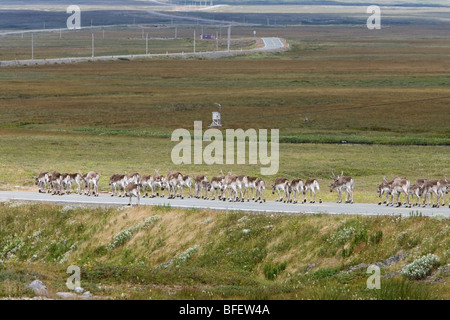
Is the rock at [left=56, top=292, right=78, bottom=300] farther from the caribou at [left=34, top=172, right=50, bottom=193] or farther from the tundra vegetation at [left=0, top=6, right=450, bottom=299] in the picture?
the caribou at [left=34, top=172, right=50, bottom=193]

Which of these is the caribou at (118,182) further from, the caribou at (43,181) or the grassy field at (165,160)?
the caribou at (43,181)

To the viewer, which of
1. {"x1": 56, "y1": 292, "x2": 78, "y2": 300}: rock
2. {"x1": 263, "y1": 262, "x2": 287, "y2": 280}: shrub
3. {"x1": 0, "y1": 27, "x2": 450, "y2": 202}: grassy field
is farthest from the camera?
{"x1": 0, "y1": 27, "x2": 450, "y2": 202}: grassy field

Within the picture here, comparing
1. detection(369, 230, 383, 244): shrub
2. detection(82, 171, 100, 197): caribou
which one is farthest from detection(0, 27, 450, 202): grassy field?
detection(369, 230, 383, 244): shrub

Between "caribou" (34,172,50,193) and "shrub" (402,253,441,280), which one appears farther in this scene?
"caribou" (34,172,50,193)

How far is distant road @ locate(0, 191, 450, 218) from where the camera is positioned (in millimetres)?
32281

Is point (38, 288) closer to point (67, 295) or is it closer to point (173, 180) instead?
point (67, 295)

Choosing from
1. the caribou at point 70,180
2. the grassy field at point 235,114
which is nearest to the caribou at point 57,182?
the caribou at point 70,180

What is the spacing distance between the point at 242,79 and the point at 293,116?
1863 inches

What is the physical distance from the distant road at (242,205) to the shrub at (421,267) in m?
5.28

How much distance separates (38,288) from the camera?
20.3 meters

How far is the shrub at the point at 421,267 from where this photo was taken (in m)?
24.2

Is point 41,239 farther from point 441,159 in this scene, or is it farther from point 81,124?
point 81,124

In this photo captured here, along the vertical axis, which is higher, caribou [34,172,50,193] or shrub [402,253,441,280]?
shrub [402,253,441,280]

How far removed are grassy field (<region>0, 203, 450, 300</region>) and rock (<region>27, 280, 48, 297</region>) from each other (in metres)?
0.22
